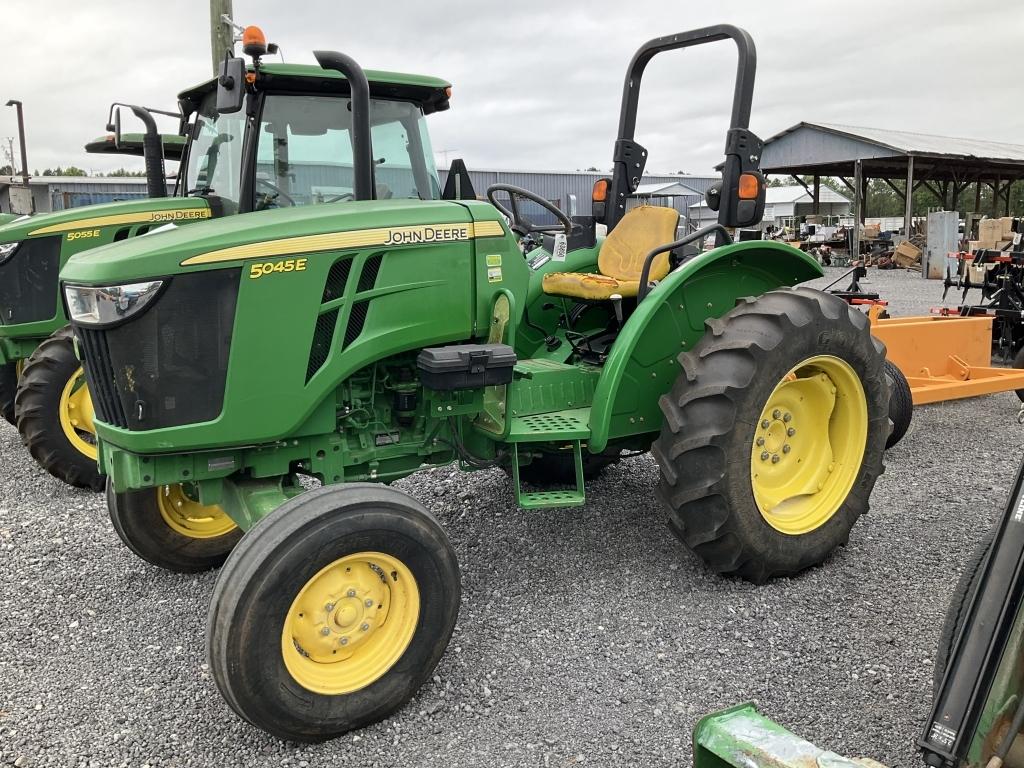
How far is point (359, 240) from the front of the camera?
275 centimetres

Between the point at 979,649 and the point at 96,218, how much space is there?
17.4 feet

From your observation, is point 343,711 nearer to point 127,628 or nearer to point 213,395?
point 213,395

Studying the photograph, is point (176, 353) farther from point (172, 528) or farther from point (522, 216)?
point (522, 216)

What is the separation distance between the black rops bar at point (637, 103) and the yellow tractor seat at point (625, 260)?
0.30 m

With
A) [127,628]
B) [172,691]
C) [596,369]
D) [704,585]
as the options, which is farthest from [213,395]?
[704,585]

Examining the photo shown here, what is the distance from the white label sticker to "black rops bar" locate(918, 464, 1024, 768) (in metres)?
2.53

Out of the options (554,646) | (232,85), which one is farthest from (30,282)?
(554,646)

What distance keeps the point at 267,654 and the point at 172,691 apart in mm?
665

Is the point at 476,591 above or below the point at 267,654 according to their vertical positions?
below

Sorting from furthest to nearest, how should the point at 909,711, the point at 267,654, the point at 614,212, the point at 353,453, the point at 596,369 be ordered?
1. the point at 614,212
2. the point at 596,369
3. the point at 353,453
4. the point at 909,711
5. the point at 267,654

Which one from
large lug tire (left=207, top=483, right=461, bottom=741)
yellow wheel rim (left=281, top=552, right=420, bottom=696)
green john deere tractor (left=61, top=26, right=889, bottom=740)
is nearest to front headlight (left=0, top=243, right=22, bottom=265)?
green john deere tractor (left=61, top=26, right=889, bottom=740)

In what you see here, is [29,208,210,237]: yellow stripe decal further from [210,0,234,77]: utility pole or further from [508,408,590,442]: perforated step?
[508,408,590,442]: perforated step

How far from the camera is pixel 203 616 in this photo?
3.22 meters

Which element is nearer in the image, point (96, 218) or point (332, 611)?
point (332, 611)
